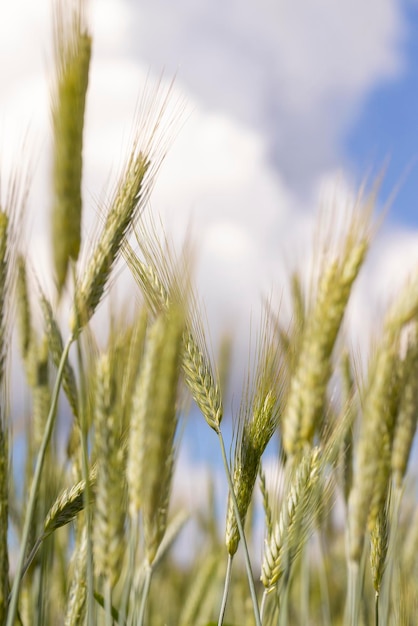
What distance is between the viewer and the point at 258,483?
2.12 metres

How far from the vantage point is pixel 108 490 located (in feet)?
4.72

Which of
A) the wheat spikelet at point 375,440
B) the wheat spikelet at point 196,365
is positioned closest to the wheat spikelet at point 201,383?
the wheat spikelet at point 196,365

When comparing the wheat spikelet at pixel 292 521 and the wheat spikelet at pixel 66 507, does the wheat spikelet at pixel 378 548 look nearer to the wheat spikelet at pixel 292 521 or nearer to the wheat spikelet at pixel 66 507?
the wheat spikelet at pixel 292 521

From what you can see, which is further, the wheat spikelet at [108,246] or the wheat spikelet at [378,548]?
the wheat spikelet at [378,548]

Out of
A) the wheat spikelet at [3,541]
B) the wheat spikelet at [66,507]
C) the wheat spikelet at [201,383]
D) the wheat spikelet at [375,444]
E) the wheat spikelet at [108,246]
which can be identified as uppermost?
the wheat spikelet at [108,246]

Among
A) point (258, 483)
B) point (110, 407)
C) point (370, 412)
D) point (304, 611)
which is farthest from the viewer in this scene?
point (304, 611)

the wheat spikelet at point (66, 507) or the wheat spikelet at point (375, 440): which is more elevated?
the wheat spikelet at point (375, 440)

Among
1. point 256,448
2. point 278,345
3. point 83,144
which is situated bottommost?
point 256,448

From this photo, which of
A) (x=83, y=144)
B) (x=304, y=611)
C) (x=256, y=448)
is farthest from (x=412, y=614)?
(x=83, y=144)

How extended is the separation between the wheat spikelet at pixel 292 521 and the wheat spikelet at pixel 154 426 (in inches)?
11.3

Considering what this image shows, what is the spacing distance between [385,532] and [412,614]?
0.48 metres

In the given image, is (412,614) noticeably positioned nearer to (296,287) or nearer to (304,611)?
(304,611)

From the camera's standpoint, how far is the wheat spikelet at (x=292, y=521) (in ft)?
5.66

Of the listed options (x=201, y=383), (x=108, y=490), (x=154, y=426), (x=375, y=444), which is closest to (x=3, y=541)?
(x=108, y=490)
